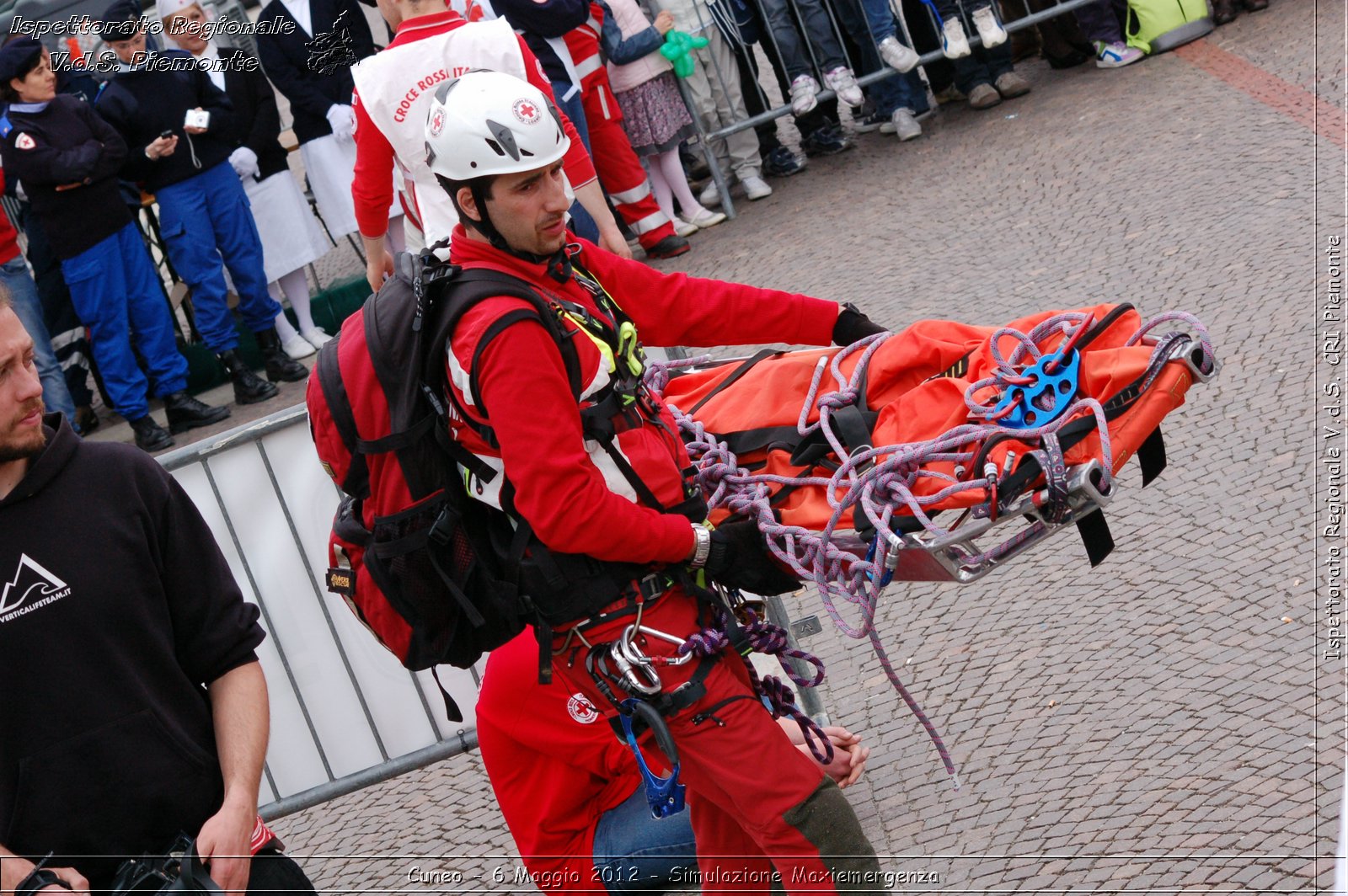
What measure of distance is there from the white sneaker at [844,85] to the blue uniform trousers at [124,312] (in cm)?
436

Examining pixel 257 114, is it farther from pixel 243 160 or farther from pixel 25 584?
pixel 25 584

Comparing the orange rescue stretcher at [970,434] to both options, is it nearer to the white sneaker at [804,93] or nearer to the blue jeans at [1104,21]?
the white sneaker at [804,93]

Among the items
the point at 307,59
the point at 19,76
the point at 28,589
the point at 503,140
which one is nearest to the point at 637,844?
the point at 28,589

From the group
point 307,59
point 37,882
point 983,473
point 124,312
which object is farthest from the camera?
point 307,59

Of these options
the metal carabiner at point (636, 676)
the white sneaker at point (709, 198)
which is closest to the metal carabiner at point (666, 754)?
Result: the metal carabiner at point (636, 676)

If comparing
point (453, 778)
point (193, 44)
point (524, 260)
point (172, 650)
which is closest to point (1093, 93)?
point (193, 44)

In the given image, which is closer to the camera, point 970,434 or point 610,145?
point 970,434

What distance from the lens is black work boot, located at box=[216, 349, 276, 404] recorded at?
9156mm

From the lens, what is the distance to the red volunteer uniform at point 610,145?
28.8 ft

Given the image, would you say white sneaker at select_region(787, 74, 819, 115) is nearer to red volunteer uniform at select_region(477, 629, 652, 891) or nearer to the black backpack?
red volunteer uniform at select_region(477, 629, 652, 891)

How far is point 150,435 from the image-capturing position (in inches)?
340

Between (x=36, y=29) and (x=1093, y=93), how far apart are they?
6.64m

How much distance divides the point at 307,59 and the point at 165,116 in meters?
0.89

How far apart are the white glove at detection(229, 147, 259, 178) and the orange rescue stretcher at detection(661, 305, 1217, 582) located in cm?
671
